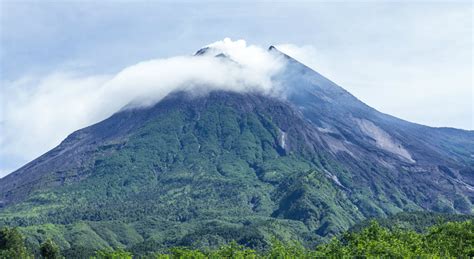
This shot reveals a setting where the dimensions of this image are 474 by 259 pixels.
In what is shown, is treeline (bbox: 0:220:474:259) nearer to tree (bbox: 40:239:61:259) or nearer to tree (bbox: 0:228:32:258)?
tree (bbox: 40:239:61:259)

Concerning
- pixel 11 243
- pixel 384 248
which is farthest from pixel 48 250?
pixel 384 248

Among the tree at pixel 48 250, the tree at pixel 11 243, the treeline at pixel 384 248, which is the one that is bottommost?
the treeline at pixel 384 248

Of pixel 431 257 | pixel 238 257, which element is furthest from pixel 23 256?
pixel 431 257

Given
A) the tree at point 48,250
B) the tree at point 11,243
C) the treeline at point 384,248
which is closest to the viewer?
the treeline at point 384,248

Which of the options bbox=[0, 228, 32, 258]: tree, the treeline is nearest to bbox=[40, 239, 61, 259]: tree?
bbox=[0, 228, 32, 258]: tree

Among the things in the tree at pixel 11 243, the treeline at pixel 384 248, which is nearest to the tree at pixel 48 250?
the tree at pixel 11 243

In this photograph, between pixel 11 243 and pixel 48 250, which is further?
pixel 11 243

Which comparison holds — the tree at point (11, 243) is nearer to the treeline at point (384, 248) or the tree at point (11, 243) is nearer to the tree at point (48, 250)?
the tree at point (48, 250)

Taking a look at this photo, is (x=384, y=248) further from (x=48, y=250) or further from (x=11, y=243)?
(x=11, y=243)

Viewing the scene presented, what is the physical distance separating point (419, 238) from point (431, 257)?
23487 millimetres

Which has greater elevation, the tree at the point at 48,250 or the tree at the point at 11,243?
the tree at the point at 11,243

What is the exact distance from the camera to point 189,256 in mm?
110875

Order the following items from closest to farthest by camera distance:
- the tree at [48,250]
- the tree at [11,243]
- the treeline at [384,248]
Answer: the treeline at [384,248], the tree at [48,250], the tree at [11,243]

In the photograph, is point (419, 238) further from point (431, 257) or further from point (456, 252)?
point (431, 257)
